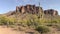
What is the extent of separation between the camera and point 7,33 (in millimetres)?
20875

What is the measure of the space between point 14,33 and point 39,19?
1459cm

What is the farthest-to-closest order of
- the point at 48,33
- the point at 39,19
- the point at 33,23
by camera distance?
the point at 39,19 → the point at 33,23 → the point at 48,33

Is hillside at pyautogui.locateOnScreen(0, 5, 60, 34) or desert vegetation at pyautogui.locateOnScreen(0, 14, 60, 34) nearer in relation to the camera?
hillside at pyautogui.locateOnScreen(0, 5, 60, 34)

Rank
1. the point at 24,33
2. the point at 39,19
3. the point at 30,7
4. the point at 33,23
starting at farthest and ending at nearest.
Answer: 1. the point at 30,7
2. the point at 39,19
3. the point at 33,23
4. the point at 24,33

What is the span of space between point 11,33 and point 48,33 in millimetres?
4624

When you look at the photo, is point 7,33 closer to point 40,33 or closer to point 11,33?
point 11,33

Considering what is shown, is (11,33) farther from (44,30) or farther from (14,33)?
(44,30)

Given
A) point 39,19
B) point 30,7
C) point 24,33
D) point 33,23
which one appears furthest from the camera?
point 30,7

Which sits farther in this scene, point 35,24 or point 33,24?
point 33,24

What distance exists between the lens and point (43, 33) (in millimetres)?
19781

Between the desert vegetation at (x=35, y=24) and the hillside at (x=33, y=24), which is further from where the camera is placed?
the desert vegetation at (x=35, y=24)

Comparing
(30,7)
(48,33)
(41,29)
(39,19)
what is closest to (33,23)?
(39,19)

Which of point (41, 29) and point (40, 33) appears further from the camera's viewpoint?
point (41, 29)

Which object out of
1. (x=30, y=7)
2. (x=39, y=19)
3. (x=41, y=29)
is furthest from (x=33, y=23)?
(x=30, y=7)
